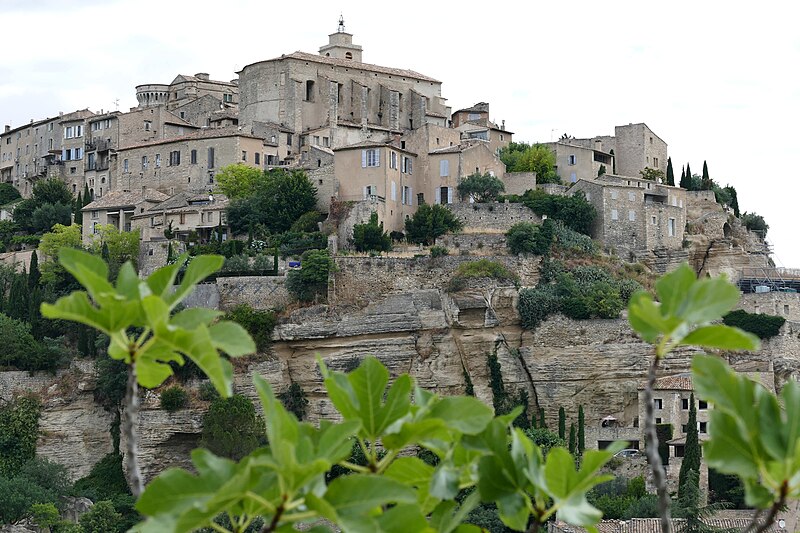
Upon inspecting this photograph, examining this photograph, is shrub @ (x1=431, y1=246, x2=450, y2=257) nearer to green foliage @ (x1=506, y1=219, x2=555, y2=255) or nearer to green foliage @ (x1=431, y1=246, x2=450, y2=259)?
green foliage @ (x1=431, y1=246, x2=450, y2=259)

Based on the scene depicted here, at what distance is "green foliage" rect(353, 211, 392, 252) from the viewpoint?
152ft

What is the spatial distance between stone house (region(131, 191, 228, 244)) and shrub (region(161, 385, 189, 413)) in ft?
32.4

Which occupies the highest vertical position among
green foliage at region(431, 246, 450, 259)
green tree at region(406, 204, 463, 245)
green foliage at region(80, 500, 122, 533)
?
green tree at region(406, 204, 463, 245)

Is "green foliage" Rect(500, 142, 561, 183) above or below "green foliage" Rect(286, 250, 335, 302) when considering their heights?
above

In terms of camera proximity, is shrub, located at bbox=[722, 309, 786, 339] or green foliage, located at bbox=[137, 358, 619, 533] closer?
green foliage, located at bbox=[137, 358, 619, 533]

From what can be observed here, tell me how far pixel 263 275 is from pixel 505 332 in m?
8.06

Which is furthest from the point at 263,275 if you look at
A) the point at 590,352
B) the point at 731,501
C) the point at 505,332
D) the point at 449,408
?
the point at 449,408

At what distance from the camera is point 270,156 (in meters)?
57.3

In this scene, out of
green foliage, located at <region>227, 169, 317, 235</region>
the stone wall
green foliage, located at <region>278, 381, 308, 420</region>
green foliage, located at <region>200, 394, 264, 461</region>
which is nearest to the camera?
green foliage, located at <region>200, 394, 264, 461</region>

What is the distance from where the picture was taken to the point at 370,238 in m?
46.6

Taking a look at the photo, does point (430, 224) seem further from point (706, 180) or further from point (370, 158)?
point (706, 180)

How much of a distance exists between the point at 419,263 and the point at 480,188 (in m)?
4.95

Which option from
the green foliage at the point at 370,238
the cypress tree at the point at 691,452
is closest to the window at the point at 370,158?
the green foliage at the point at 370,238

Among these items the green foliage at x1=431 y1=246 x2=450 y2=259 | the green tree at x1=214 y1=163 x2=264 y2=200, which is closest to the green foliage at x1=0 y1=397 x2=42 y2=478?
the green tree at x1=214 y1=163 x2=264 y2=200
